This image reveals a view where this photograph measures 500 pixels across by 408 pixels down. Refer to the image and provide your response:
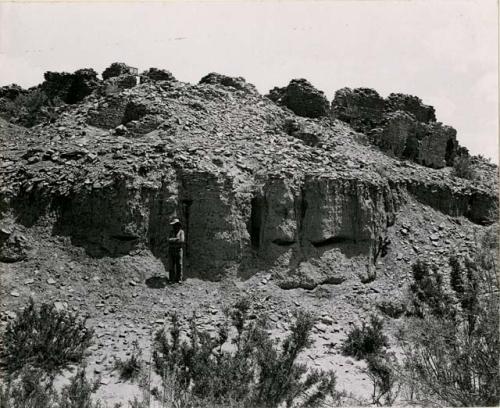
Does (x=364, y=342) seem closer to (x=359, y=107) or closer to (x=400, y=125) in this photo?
(x=400, y=125)

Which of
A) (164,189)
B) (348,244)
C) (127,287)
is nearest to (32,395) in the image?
(127,287)

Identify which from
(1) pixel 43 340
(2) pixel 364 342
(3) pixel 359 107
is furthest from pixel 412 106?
(1) pixel 43 340

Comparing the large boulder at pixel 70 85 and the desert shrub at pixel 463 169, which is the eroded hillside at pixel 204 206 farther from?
the desert shrub at pixel 463 169

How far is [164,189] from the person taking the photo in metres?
10.1

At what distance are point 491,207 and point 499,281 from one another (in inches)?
391

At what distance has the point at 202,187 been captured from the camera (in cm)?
1022

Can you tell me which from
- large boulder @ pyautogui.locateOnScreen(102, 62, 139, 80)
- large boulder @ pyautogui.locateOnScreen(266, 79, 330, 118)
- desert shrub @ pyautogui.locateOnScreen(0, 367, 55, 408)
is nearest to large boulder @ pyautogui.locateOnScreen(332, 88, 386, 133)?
large boulder @ pyautogui.locateOnScreen(266, 79, 330, 118)

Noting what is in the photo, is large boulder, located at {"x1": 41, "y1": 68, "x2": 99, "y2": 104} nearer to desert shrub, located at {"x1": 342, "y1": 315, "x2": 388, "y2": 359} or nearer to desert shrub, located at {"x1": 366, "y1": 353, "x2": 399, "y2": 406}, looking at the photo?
desert shrub, located at {"x1": 342, "y1": 315, "x2": 388, "y2": 359}

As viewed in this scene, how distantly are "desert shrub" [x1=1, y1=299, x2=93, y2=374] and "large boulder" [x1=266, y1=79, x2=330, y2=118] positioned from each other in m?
10.2

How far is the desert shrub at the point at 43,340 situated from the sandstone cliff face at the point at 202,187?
2.04 metres

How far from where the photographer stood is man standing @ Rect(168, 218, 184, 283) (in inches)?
367

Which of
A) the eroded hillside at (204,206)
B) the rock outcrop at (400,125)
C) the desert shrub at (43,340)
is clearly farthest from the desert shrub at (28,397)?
the rock outcrop at (400,125)

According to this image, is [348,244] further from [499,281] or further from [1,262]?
[1,262]

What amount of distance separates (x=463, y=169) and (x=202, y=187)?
10351mm
